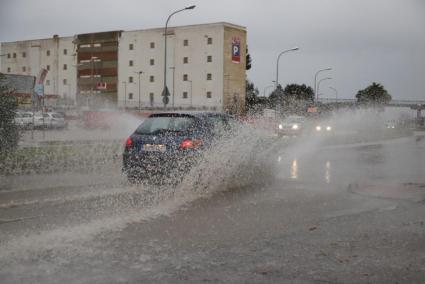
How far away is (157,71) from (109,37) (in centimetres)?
1270

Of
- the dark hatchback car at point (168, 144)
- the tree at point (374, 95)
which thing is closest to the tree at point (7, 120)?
the dark hatchback car at point (168, 144)

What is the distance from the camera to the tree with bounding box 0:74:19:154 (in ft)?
43.4

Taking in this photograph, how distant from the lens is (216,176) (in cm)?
1030

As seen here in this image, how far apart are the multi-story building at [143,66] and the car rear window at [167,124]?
6498 centimetres

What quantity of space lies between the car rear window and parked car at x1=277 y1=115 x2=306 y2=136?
31.6 m

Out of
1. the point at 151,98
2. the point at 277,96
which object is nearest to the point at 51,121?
the point at 277,96

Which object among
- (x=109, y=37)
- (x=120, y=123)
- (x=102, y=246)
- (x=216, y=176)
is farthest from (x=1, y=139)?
(x=109, y=37)

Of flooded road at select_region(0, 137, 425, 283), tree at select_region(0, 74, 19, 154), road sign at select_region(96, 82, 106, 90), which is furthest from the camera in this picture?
road sign at select_region(96, 82, 106, 90)

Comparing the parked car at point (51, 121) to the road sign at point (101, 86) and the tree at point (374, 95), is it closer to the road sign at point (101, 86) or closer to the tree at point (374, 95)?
the road sign at point (101, 86)

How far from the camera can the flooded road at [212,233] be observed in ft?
16.3

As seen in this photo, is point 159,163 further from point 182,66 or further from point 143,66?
point 143,66

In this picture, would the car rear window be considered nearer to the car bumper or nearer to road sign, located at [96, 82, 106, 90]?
the car bumper

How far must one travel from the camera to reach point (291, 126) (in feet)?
139

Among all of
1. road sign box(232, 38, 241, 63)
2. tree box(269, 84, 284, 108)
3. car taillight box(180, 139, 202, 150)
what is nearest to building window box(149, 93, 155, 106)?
road sign box(232, 38, 241, 63)
